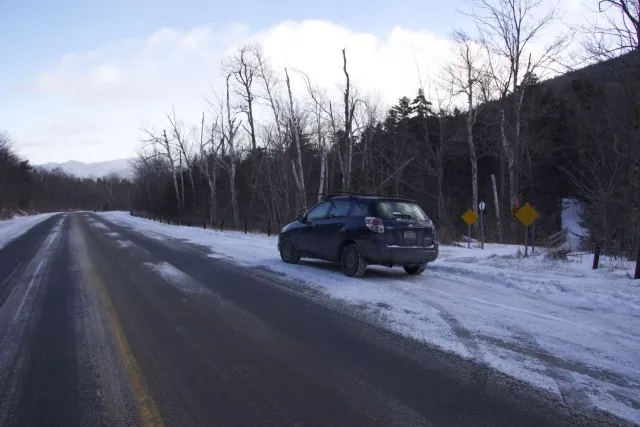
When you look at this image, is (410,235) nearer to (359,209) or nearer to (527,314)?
(359,209)

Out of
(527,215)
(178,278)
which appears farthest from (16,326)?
(527,215)

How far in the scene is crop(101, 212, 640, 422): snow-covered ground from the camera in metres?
4.40

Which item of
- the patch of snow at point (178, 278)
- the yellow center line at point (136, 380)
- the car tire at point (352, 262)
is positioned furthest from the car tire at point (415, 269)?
the yellow center line at point (136, 380)

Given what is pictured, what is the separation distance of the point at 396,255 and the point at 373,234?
2.04 feet

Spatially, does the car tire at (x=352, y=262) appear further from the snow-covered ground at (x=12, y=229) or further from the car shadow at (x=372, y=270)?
the snow-covered ground at (x=12, y=229)

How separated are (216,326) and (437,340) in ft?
9.18

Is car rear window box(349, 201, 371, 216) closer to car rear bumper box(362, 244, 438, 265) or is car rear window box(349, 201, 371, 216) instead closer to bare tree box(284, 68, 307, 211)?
car rear bumper box(362, 244, 438, 265)

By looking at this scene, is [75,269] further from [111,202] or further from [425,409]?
[111,202]

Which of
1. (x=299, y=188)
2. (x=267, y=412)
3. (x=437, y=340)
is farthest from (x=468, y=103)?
(x=267, y=412)

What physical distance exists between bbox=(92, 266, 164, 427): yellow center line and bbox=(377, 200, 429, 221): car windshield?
5.26 m

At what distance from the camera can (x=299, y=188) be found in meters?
27.9

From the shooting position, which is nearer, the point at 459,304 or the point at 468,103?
the point at 459,304

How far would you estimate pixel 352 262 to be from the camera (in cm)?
966

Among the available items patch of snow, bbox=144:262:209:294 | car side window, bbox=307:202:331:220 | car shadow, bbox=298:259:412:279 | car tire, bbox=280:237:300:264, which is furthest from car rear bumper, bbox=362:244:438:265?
patch of snow, bbox=144:262:209:294
